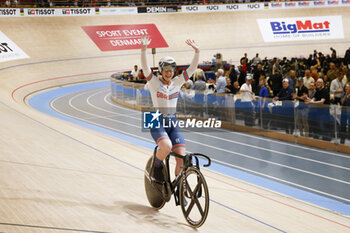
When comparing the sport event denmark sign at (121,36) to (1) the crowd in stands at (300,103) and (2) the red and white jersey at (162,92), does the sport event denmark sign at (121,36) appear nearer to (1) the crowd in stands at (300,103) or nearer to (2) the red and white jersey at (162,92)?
(1) the crowd in stands at (300,103)

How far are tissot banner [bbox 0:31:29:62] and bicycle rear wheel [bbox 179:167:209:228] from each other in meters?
19.1

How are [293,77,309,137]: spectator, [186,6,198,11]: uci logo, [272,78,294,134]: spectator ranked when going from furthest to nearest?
[186,6,198,11]: uci logo
[272,78,294,134]: spectator
[293,77,309,137]: spectator

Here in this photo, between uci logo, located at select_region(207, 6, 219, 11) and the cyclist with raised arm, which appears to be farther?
uci logo, located at select_region(207, 6, 219, 11)

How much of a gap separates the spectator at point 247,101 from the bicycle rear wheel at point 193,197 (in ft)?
22.4

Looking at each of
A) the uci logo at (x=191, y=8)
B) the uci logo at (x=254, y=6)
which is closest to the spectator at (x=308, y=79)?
the uci logo at (x=191, y=8)

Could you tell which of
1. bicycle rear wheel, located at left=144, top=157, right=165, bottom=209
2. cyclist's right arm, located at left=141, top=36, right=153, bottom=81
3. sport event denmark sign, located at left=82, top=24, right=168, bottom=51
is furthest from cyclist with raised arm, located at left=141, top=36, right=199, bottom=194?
sport event denmark sign, located at left=82, top=24, right=168, bottom=51

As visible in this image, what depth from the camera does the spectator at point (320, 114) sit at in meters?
8.77

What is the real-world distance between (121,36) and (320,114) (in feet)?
62.9

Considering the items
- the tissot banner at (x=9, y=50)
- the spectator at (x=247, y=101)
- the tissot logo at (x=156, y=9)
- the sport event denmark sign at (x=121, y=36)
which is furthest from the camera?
the tissot logo at (x=156, y=9)

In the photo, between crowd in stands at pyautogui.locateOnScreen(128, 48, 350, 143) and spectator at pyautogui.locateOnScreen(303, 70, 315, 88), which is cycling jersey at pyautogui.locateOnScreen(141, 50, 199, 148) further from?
spectator at pyautogui.locateOnScreen(303, 70, 315, 88)

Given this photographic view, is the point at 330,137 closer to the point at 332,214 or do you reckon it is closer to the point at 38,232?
the point at 332,214

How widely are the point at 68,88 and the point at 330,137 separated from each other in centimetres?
1445

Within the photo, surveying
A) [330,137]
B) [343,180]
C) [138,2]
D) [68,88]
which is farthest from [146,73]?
[138,2]

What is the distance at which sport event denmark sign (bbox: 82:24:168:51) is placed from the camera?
25.7 m
